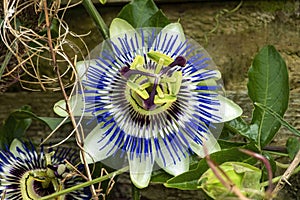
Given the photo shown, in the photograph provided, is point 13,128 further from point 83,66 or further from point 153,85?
point 153,85

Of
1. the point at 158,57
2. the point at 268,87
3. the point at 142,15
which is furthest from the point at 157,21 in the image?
the point at 268,87

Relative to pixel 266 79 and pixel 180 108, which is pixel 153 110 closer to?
pixel 180 108

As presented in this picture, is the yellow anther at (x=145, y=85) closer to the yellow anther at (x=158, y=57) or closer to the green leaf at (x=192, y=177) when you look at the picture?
the yellow anther at (x=158, y=57)

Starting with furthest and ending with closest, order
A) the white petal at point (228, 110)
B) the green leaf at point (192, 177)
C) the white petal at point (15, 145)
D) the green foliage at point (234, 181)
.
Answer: the white petal at point (15, 145) < the white petal at point (228, 110) < the green leaf at point (192, 177) < the green foliage at point (234, 181)

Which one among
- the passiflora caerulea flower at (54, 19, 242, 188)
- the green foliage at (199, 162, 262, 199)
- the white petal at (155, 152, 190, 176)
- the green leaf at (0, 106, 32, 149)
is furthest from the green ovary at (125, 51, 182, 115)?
the green leaf at (0, 106, 32, 149)

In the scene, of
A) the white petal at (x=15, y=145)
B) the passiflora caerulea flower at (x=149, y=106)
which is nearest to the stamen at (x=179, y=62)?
the passiflora caerulea flower at (x=149, y=106)

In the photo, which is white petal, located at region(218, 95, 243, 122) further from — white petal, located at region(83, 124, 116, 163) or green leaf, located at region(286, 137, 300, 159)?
white petal, located at region(83, 124, 116, 163)

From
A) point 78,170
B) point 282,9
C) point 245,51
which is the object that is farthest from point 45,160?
point 282,9
